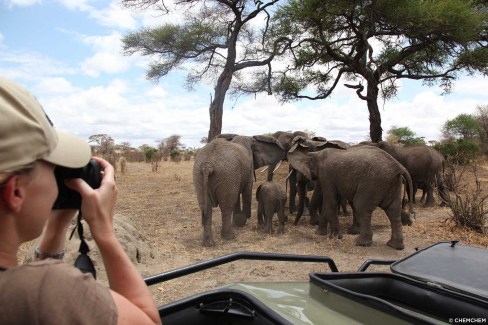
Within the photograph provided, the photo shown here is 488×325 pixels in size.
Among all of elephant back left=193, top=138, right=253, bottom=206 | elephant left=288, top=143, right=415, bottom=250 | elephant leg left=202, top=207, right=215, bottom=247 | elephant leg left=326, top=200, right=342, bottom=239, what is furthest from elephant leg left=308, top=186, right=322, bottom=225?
elephant leg left=202, top=207, right=215, bottom=247

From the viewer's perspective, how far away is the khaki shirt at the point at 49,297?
810mm

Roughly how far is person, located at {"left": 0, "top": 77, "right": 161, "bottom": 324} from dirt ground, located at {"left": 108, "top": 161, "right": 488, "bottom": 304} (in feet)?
11.7

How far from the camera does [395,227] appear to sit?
6.48m

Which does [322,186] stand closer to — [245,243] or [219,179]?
[245,243]

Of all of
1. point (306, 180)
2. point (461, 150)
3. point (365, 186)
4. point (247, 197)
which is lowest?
point (247, 197)

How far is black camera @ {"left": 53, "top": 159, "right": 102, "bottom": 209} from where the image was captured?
1.06m

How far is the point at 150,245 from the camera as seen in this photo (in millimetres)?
6203

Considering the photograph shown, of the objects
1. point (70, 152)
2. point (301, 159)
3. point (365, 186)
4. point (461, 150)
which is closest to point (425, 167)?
point (301, 159)

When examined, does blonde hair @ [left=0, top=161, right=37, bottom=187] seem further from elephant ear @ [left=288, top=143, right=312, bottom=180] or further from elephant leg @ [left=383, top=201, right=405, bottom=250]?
elephant ear @ [left=288, top=143, right=312, bottom=180]

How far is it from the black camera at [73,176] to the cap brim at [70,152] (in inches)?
1.9

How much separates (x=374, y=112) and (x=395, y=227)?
8776mm

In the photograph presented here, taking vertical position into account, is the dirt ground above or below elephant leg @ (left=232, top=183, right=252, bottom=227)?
below

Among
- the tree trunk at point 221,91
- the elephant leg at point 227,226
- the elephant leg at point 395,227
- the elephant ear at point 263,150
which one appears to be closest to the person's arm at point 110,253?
the elephant leg at point 227,226

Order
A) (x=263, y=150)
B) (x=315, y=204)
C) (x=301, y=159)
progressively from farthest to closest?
(x=263, y=150), (x=315, y=204), (x=301, y=159)
